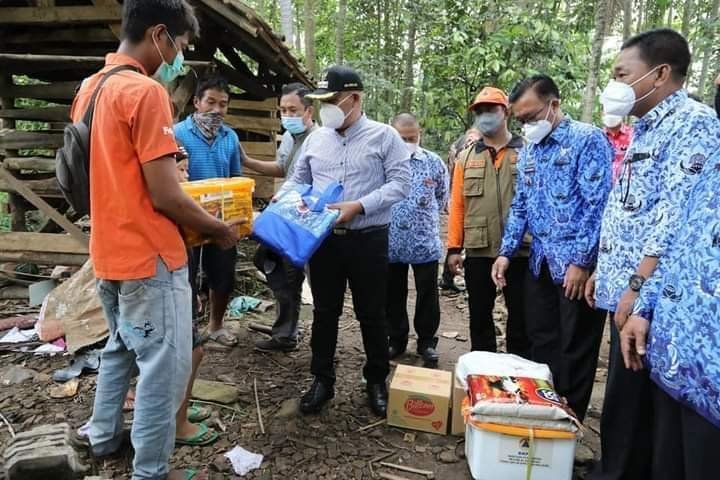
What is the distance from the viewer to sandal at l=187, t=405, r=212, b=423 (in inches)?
126

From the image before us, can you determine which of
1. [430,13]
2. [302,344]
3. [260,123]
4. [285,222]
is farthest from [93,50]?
[430,13]

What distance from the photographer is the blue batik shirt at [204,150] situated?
12.6 feet

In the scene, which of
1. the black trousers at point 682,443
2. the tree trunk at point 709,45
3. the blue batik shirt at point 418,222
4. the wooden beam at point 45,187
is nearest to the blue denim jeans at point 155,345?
the black trousers at point 682,443

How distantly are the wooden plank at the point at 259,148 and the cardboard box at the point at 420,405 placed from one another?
4.71 m

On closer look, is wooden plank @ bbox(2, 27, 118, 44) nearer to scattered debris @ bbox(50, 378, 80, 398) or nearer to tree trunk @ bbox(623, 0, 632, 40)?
scattered debris @ bbox(50, 378, 80, 398)

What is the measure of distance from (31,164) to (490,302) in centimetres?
543

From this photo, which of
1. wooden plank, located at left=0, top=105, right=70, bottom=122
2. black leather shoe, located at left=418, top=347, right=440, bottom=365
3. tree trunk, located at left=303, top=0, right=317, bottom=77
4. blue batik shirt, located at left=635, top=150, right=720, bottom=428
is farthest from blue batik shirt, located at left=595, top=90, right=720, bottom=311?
tree trunk, located at left=303, top=0, right=317, bottom=77

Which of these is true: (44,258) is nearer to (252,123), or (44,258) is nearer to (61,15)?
(61,15)

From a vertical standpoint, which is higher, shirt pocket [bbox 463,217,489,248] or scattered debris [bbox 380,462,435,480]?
shirt pocket [bbox 463,217,489,248]

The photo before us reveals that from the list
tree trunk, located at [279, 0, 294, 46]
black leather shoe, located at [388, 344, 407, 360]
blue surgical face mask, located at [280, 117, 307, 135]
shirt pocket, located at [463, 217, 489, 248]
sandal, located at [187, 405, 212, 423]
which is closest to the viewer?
sandal, located at [187, 405, 212, 423]

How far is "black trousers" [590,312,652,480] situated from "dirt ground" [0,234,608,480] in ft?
1.43

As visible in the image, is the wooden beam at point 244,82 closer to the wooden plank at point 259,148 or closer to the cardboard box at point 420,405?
the wooden plank at point 259,148

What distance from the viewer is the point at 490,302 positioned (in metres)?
3.77

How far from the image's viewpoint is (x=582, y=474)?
9.09ft
